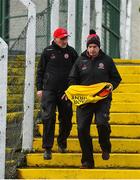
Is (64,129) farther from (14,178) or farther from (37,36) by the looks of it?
(37,36)

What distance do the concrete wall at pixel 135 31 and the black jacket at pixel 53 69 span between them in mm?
6260

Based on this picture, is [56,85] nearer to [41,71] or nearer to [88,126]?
[41,71]

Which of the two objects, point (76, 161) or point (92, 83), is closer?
point (92, 83)

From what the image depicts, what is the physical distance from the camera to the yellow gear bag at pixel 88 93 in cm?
858

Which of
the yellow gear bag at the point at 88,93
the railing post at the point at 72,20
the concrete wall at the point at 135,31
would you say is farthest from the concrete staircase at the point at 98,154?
the concrete wall at the point at 135,31

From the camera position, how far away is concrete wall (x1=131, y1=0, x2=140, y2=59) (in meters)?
15.3

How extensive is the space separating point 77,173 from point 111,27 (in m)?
5.70

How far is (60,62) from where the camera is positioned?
9.09 m

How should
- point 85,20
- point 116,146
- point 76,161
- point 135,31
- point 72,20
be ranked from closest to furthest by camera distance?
point 76,161 < point 116,146 < point 72,20 < point 85,20 < point 135,31

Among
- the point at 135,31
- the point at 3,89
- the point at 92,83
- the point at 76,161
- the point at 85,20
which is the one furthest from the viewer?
the point at 135,31

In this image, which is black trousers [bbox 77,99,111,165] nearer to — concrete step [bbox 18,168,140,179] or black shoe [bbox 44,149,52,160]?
concrete step [bbox 18,168,140,179]

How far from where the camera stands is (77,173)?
8.62 m

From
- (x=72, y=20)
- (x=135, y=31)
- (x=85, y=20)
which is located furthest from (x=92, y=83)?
(x=135, y=31)

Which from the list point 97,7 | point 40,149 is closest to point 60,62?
point 40,149
